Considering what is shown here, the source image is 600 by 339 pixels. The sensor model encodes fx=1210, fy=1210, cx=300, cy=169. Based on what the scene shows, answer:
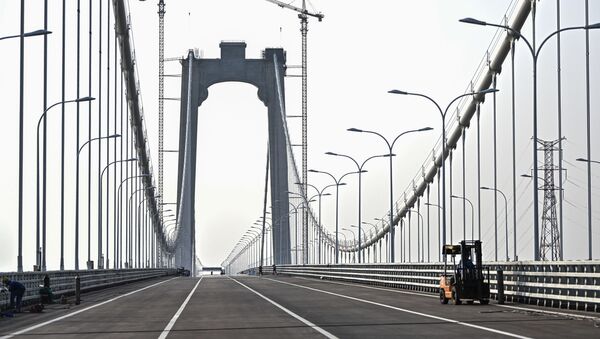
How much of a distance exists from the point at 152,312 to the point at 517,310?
345 inches

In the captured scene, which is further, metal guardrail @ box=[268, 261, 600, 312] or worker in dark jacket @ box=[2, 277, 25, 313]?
worker in dark jacket @ box=[2, 277, 25, 313]

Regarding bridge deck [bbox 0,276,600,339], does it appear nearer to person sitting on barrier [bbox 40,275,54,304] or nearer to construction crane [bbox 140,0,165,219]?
person sitting on barrier [bbox 40,275,54,304]

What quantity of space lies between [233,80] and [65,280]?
8335cm

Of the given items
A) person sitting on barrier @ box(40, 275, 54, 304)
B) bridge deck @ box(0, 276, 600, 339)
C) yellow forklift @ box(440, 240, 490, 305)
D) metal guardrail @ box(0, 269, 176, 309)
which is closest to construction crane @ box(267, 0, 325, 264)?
metal guardrail @ box(0, 269, 176, 309)

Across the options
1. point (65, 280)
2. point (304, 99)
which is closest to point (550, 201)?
point (65, 280)

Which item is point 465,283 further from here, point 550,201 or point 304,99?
point 304,99

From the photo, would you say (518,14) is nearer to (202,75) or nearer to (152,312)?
(152,312)

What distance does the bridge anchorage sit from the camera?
125750 millimetres

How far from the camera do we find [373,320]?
24.1m

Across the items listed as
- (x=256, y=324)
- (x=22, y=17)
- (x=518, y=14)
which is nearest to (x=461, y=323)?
(x=256, y=324)

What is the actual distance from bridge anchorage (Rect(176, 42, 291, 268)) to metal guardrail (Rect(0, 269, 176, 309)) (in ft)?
169

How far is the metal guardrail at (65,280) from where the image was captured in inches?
1368

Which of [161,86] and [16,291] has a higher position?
[161,86]

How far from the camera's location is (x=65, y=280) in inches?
1754
